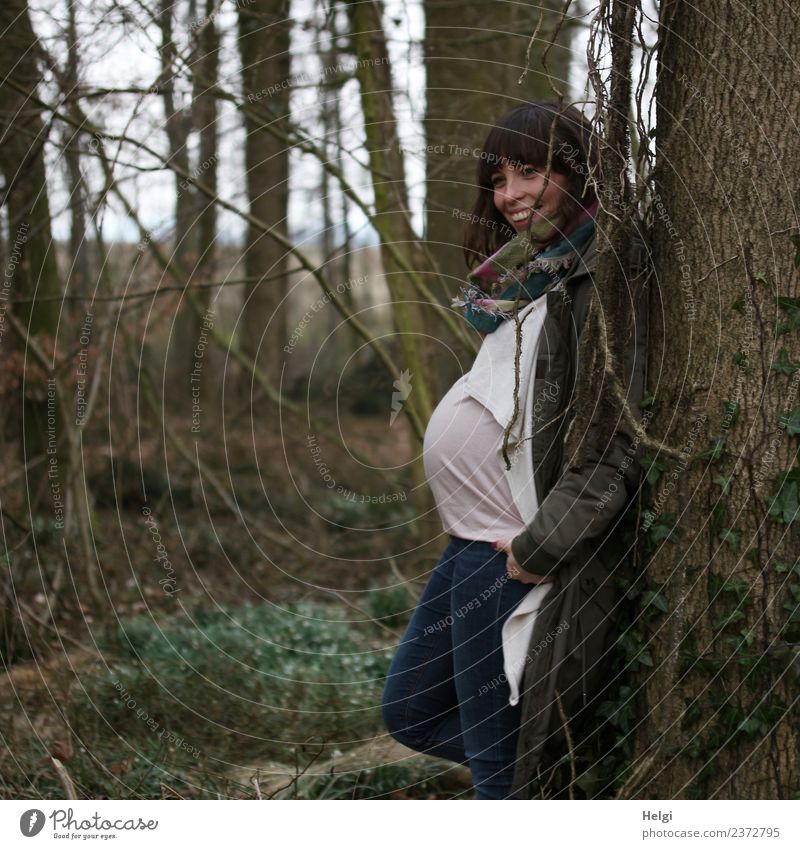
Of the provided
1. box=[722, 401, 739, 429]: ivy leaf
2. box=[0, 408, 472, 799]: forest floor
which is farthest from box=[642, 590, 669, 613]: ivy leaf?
box=[0, 408, 472, 799]: forest floor

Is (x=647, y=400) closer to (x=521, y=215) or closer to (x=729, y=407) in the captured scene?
(x=729, y=407)

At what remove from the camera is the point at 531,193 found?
8.52 ft

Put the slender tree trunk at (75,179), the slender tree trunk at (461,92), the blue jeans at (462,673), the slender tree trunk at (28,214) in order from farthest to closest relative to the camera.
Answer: the slender tree trunk at (28,214) < the slender tree trunk at (461,92) < the slender tree trunk at (75,179) < the blue jeans at (462,673)

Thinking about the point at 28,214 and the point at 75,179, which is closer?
the point at 75,179

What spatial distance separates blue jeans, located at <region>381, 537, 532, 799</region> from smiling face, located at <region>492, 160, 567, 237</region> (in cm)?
88

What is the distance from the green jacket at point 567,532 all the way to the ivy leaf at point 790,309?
13.3 inches

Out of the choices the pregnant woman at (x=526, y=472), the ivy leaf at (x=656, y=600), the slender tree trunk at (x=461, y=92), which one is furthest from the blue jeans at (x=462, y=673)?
the slender tree trunk at (x=461, y=92)

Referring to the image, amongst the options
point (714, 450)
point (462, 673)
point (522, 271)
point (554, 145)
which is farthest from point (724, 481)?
point (554, 145)

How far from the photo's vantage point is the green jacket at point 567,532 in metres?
2.41

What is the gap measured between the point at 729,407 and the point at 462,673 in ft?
3.24

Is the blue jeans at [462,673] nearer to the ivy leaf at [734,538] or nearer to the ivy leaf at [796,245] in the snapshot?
the ivy leaf at [734,538]

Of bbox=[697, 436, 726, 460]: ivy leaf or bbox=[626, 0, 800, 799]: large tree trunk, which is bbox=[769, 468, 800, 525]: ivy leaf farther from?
bbox=[697, 436, 726, 460]: ivy leaf

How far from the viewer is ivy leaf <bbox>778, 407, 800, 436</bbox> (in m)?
2.44
